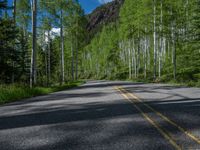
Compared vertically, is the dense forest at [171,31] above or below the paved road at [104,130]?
above

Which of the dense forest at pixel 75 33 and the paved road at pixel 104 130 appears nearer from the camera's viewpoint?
the paved road at pixel 104 130

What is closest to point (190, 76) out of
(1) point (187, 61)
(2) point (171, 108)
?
(1) point (187, 61)

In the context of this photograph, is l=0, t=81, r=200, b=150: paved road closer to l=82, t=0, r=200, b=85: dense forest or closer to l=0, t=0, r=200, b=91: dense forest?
l=0, t=0, r=200, b=91: dense forest

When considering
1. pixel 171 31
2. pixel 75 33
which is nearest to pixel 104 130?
pixel 171 31

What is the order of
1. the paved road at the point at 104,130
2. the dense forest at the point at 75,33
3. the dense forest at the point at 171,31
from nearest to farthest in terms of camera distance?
the paved road at the point at 104,130
the dense forest at the point at 75,33
the dense forest at the point at 171,31

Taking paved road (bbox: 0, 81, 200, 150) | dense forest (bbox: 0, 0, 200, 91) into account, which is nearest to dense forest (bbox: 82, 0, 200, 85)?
dense forest (bbox: 0, 0, 200, 91)

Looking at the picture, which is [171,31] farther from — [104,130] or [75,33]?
[104,130]

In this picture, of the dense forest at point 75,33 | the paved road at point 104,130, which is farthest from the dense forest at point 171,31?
the paved road at point 104,130

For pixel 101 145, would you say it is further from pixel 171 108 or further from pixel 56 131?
pixel 171 108

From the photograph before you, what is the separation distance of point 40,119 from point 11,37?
64.3ft

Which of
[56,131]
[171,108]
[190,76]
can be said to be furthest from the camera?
[190,76]

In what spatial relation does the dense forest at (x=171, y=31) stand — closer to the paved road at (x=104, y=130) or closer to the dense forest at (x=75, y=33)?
the dense forest at (x=75, y=33)

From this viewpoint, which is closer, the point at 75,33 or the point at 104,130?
the point at 104,130

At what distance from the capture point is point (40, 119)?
26.2 ft
